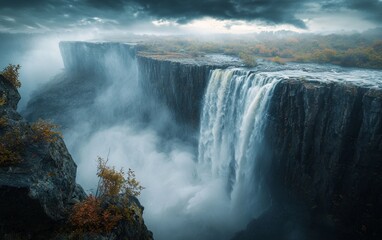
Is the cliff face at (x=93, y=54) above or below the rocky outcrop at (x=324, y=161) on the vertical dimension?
above

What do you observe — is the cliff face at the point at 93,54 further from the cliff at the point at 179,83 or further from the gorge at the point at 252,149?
the cliff at the point at 179,83

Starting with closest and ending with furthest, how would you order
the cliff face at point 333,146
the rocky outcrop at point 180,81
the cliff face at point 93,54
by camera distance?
the cliff face at point 333,146
the rocky outcrop at point 180,81
the cliff face at point 93,54

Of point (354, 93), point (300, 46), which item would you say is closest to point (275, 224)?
point (354, 93)

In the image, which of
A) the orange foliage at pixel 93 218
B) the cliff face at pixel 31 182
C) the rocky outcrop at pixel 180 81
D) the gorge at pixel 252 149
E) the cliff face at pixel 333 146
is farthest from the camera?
the rocky outcrop at pixel 180 81

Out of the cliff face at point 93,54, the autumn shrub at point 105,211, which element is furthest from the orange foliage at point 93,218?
the cliff face at point 93,54

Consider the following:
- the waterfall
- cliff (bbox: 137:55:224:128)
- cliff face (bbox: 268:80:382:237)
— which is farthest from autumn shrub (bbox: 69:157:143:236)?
cliff (bbox: 137:55:224:128)

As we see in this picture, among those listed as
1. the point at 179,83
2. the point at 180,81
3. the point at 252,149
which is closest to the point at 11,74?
the point at 252,149

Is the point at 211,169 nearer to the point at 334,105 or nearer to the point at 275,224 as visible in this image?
the point at 275,224
